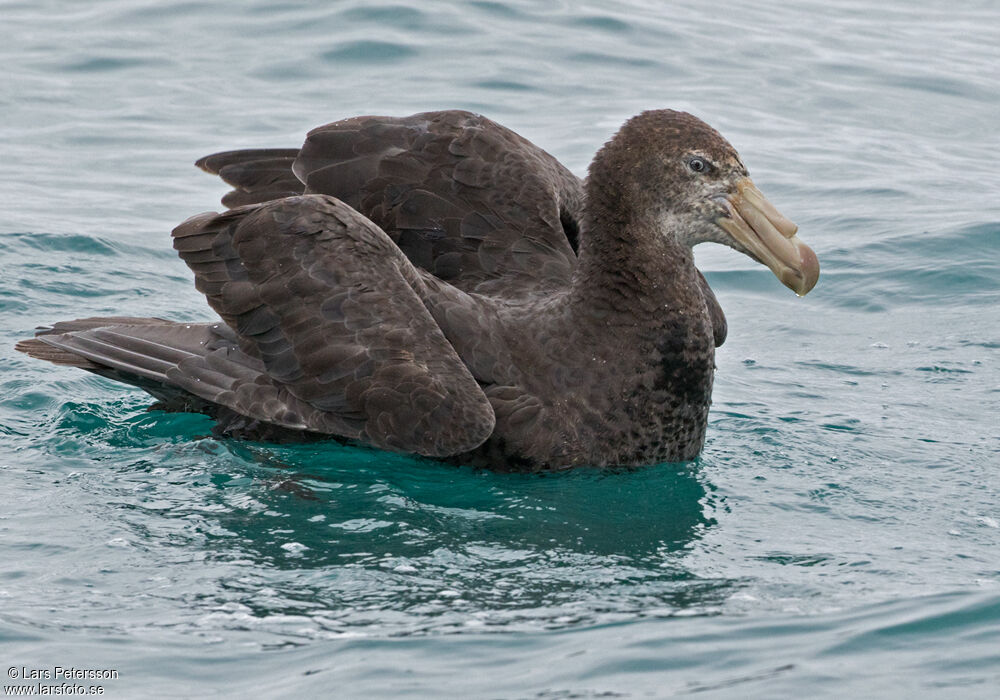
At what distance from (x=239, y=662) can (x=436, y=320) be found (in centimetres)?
216

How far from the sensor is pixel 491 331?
6.88m

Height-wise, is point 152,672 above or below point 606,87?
below

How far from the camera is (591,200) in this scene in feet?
22.6

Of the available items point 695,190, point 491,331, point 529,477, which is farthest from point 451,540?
point 695,190

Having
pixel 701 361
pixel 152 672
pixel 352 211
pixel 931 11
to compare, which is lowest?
pixel 152 672

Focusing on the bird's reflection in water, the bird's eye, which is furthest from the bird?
the bird's reflection in water

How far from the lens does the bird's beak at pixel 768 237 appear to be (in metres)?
6.58

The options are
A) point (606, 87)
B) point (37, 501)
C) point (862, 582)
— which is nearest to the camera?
point (862, 582)

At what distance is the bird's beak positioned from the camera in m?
6.58

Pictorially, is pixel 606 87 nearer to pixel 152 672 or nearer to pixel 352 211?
pixel 352 211

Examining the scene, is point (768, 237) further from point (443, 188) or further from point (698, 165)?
point (443, 188)

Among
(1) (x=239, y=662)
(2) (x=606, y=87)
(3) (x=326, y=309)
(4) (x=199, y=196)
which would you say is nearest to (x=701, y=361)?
(3) (x=326, y=309)

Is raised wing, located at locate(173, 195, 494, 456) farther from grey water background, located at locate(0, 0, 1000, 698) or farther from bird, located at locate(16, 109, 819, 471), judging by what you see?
grey water background, located at locate(0, 0, 1000, 698)

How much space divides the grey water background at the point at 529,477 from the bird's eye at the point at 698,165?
140 centimetres
